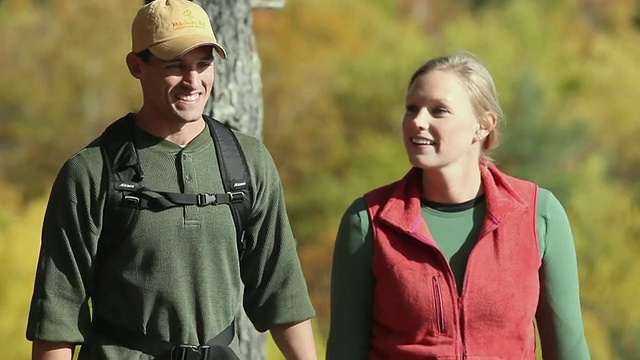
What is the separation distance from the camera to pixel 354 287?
128 inches

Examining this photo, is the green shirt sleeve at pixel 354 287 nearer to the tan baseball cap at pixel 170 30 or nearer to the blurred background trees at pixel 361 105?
the tan baseball cap at pixel 170 30

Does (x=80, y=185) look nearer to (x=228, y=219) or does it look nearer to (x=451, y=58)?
(x=228, y=219)

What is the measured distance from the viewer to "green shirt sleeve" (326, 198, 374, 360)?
3.25 meters

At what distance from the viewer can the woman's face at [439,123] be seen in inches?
127

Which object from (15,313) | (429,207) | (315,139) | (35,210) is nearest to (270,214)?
(429,207)

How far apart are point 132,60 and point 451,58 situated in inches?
31.4

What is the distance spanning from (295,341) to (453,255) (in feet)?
1.45

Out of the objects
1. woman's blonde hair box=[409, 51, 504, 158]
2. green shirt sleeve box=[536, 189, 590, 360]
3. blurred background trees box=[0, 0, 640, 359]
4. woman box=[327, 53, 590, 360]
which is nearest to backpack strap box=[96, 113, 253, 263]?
woman box=[327, 53, 590, 360]

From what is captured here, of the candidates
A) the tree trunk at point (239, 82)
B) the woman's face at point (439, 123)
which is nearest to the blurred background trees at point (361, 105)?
the tree trunk at point (239, 82)

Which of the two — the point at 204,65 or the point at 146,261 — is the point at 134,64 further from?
the point at 146,261

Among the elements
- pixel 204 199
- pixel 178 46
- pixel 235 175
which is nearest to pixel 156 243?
pixel 204 199

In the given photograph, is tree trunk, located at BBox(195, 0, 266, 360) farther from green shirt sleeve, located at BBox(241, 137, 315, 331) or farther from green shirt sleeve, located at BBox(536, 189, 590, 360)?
green shirt sleeve, located at BBox(536, 189, 590, 360)

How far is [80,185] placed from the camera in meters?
2.96

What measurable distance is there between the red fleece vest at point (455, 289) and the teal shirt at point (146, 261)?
1.24 ft
